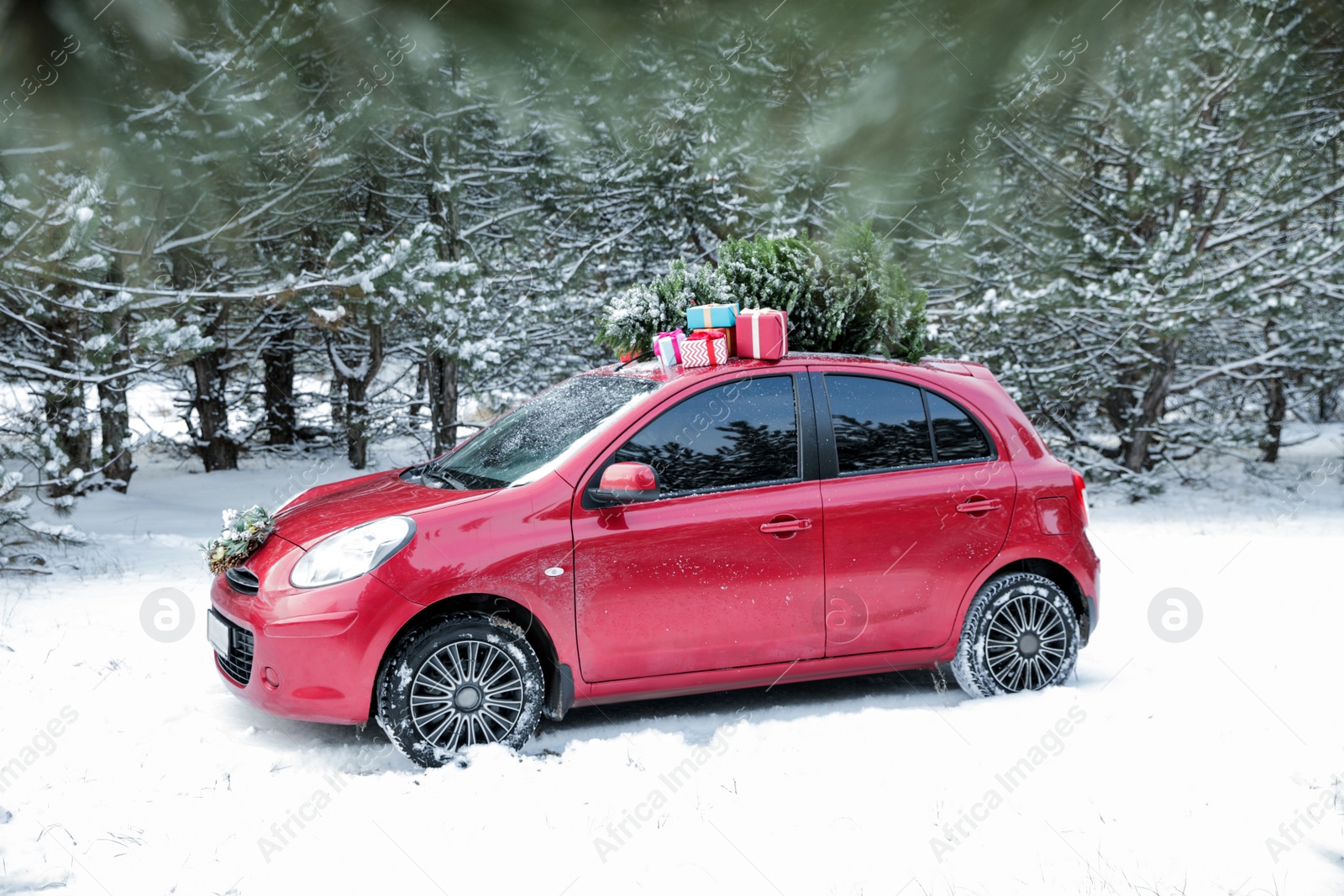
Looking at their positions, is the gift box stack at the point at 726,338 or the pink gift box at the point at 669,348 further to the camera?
the pink gift box at the point at 669,348

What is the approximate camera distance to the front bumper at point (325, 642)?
3990mm

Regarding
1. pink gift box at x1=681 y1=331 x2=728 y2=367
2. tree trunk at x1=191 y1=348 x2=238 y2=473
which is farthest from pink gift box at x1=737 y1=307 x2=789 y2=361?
tree trunk at x1=191 y1=348 x2=238 y2=473

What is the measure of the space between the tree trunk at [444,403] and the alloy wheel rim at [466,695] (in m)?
10.6

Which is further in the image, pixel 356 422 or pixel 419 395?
pixel 419 395

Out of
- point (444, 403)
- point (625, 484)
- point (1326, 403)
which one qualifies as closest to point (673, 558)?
point (625, 484)

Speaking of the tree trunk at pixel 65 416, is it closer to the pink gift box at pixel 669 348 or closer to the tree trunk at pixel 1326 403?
the pink gift box at pixel 669 348

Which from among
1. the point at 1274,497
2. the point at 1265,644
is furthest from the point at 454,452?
the point at 1274,497

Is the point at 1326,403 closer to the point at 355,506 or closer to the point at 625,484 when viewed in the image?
the point at 625,484

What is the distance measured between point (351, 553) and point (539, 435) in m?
1.07

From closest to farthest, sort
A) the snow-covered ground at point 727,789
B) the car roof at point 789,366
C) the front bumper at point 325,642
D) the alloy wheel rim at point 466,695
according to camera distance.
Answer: the snow-covered ground at point 727,789 < the front bumper at point 325,642 < the alloy wheel rim at point 466,695 < the car roof at point 789,366

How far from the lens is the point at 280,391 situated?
17406 mm

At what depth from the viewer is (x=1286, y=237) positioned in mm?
→ 14211

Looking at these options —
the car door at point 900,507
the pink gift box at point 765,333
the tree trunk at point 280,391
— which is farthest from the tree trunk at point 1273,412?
the tree trunk at point 280,391

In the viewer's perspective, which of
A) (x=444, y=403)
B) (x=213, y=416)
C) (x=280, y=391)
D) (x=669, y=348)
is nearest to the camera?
(x=669, y=348)
